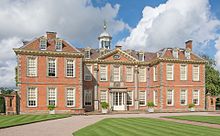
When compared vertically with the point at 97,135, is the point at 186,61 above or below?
above

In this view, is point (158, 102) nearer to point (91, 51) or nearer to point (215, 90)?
point (91, 51)

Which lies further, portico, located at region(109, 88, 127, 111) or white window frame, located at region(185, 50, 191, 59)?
white window frame, located at region(185, 50, 191, 59)

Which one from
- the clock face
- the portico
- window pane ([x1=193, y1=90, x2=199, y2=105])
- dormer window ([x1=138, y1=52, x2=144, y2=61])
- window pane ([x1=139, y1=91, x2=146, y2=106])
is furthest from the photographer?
dormer window ([x1=138, y1=52, x2=144, y2=61])

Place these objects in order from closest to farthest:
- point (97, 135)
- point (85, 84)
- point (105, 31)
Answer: point (97, 135) → point (85, 84) → point (105, 31)

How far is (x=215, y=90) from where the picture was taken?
5184 cm

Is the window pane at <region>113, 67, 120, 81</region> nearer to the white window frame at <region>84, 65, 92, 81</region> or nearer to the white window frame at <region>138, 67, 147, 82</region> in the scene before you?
the white window frame at <region>138, 67, 147, 82</region>

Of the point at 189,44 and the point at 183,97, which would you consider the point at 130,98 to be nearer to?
the point at 183,97

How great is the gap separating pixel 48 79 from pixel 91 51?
30.0 ft

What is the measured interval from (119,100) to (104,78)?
151 inches

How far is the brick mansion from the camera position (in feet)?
107

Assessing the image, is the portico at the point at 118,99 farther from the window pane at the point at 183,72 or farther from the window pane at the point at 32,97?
the window pane at the point at 32,97

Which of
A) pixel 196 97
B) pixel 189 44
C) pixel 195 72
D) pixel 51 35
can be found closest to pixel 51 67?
pixel 51 35

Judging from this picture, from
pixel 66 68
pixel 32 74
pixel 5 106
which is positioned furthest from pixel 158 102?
pixel 5 106

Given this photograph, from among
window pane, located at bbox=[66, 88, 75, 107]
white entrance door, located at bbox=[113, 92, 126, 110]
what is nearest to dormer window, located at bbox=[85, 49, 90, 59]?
window pane, located at bbox=[66, 88, 75, 107]
